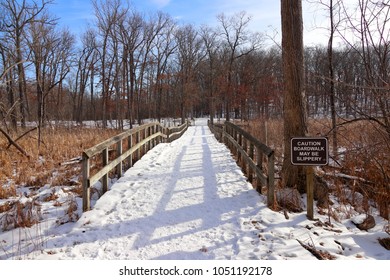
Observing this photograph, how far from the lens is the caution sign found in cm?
407

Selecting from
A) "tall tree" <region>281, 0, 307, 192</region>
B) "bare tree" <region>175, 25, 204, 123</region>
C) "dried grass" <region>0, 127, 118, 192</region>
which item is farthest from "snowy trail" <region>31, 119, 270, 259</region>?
"bare tree" <region>175, 25, 204, 123</region>

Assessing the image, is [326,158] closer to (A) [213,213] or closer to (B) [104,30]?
(A) [213,213]

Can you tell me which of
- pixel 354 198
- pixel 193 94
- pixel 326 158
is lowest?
pixel 354 198

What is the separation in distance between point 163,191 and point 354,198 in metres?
3.94

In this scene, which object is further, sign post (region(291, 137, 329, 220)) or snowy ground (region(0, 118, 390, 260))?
sign post (region(291, 137, 329, 220))

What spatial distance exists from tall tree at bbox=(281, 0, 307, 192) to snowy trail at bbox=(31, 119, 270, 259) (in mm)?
1414

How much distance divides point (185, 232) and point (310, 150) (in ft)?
7.24

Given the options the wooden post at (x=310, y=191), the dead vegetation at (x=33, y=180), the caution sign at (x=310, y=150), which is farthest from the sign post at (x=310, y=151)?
the dead vegetation at (x=33, y=180)

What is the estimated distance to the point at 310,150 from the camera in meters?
4.15

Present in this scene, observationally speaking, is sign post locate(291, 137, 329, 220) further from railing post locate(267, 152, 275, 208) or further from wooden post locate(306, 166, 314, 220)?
railing post locate(267, 152, 275, 208)

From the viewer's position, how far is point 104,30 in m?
28.1

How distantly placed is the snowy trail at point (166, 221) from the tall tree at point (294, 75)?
1414 mm

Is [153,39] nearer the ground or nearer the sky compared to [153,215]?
nearer the sky

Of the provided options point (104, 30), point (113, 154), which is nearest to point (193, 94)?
point (104, 30)
